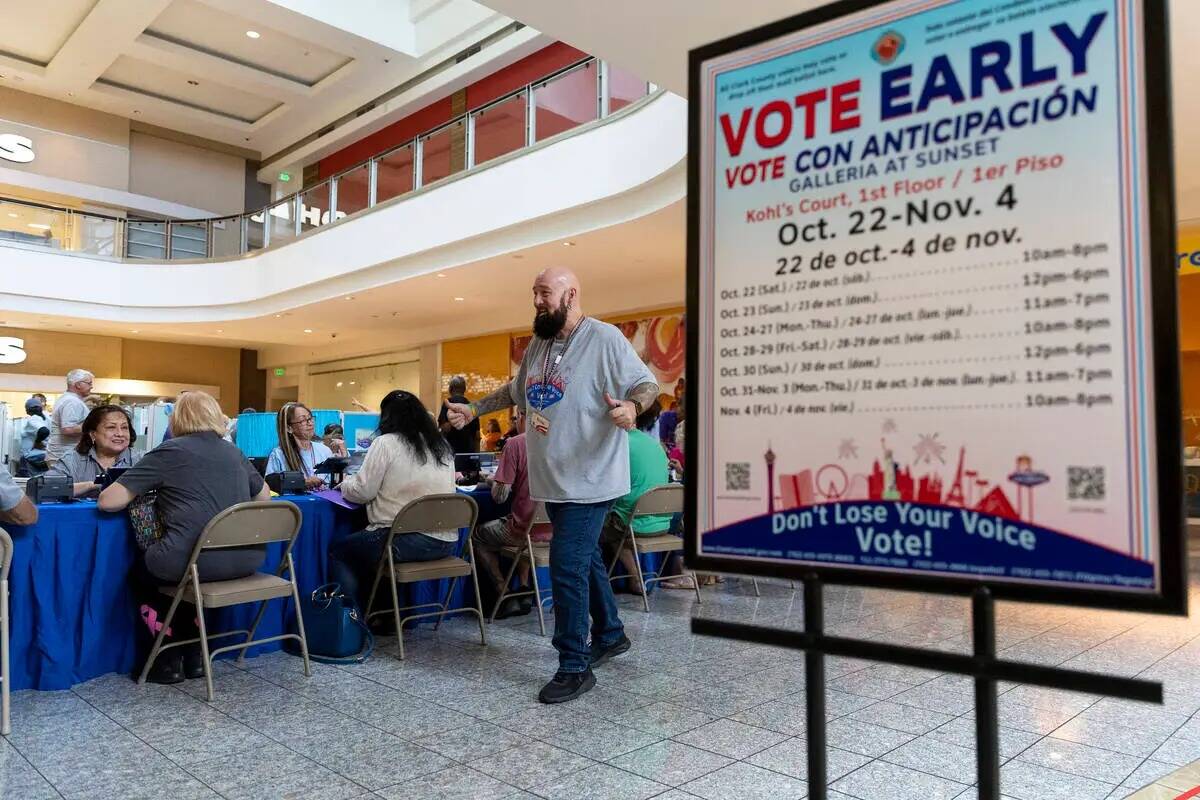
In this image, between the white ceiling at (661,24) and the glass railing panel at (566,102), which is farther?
the glass railing panel at (566,102)

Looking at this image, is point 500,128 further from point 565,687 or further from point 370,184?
point 565,687

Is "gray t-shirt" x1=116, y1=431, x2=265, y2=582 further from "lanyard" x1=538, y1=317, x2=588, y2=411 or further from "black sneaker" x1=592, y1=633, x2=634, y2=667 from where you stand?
"black sneaker" x1=592, y1=633, x2=634, y2=667

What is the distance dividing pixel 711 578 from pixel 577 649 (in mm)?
2827

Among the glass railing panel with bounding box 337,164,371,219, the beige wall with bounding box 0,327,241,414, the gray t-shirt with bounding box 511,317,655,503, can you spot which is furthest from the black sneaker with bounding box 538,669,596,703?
the beige wall with bounding box 0,327,241,414

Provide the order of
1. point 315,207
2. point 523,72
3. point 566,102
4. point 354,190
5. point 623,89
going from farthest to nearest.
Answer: point 523,72 < point 315,207 < point 354,190 < point 566,102 < point 623,89

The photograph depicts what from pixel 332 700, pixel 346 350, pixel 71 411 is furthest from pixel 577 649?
pixel 346 350

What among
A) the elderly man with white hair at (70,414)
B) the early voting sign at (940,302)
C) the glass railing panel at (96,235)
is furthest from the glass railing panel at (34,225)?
the early voting sign at (940,302)

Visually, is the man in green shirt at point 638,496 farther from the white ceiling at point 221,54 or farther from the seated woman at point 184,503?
the white ceiling at point 221,54

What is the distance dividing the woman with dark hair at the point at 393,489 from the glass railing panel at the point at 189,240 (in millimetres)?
11875

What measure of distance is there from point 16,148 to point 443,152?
992 centimetres

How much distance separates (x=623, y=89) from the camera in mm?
7941

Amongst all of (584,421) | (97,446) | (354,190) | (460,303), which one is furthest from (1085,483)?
(460,303)

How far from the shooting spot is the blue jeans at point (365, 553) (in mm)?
3920

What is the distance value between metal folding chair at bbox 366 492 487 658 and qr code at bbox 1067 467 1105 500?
10.0 feet
